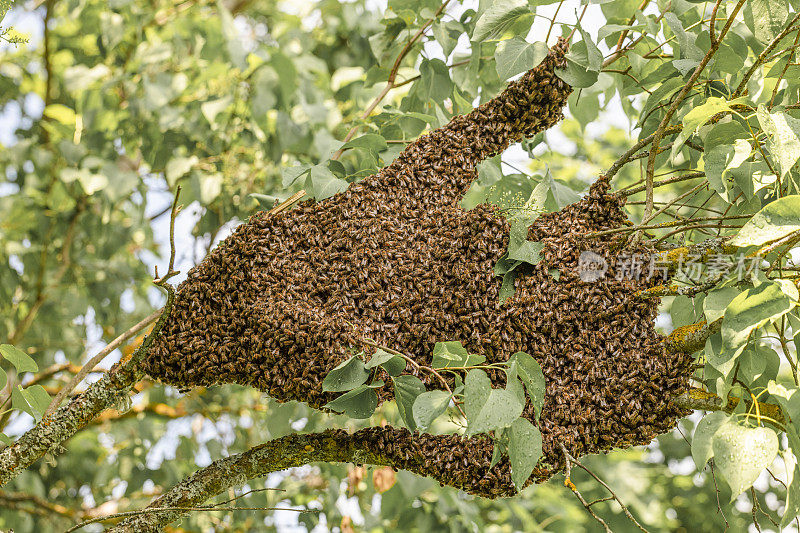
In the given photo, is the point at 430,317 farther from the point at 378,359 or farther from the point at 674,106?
the point at 674,106

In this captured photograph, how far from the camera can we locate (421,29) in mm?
1305

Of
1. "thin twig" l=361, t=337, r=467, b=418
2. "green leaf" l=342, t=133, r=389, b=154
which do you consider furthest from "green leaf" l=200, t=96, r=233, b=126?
"thin twig" l=361, t=337, r=467, b=418

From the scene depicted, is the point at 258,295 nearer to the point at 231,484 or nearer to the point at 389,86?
the point at 231,484

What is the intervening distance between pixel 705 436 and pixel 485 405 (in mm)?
252

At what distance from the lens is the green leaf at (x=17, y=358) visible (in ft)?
2.80

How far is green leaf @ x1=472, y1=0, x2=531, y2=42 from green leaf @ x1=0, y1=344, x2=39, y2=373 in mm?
736

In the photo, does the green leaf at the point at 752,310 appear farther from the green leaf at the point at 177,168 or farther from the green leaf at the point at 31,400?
the green leaf at the point at 177,168

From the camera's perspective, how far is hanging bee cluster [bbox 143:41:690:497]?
31.3 inches

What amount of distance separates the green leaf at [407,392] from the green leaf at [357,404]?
30mm

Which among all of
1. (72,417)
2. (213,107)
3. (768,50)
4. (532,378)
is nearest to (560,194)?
(768,50)

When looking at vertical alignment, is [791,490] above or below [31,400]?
below

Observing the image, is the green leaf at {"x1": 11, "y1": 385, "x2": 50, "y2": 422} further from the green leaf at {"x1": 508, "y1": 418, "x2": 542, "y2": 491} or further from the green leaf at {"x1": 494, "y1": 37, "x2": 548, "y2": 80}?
the green leaf at {"x1": 494, "y1": 37, "x2": 548, "y2": 80}

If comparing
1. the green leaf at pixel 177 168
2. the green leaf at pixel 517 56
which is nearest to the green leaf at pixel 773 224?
the green leaf at pixel 517 56

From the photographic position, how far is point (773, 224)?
2.17ft
